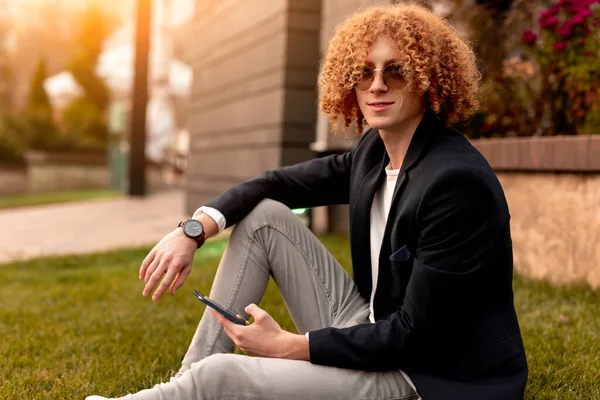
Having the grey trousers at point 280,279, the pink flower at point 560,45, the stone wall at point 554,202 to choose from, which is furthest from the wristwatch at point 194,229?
the pink flower at point 560,45

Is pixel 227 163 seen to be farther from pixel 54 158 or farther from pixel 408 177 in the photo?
pixel 54 158

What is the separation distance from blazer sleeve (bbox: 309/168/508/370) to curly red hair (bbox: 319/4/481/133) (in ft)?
1.13

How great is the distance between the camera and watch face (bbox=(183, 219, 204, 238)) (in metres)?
2.50

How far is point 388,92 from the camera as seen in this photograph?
220cm

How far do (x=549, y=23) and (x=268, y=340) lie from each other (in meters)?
3.47

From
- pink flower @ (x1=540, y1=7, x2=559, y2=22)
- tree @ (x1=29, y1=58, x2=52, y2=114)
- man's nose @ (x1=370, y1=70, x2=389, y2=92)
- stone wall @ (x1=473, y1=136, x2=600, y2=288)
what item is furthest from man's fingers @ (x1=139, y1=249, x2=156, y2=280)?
tree @ (x1=29, y1=58, x2=52, y2=114)

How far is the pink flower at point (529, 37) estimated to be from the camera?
4824 mm

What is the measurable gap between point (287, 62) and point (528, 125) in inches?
125

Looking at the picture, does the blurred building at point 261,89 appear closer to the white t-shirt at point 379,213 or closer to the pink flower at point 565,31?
the pink flower at point 565,31

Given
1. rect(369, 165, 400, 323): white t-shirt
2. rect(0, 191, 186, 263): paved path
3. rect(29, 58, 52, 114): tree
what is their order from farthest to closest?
rect(29, 58, 52, 114): tree → rect(0, 191, 186, 263): paved path → rect(369, 165, 400, 323): white t-shirt

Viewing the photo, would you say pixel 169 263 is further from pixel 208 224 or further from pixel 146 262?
pixel 208 224

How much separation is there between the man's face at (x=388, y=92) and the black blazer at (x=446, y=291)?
14cm

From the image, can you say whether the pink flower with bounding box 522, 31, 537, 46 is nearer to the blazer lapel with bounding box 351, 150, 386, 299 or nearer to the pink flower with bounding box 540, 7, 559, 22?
the pink flower with bounding box 540, 7, 559, 22

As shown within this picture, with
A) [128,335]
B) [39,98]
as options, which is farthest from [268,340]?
[39,98]
